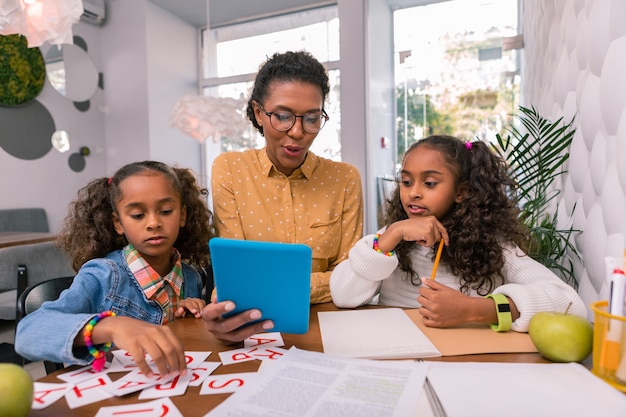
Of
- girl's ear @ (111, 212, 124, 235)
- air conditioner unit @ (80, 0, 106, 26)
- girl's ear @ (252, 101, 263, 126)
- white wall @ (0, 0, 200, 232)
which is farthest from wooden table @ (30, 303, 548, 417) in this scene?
air conditioner unit @ (80, 0, 106, 26)

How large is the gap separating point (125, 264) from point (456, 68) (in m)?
4.20

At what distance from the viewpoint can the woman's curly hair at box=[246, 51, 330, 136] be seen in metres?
1.43

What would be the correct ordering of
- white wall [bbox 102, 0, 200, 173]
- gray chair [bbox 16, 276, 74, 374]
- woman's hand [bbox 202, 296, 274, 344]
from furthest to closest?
white wall [bbox 102, 0, 200, 173]
gray chair [bbox 16, 276, 74, 374]
woman's hand [bbox 202, 296, 274, 344]

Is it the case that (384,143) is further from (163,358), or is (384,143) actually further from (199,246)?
(163,358)

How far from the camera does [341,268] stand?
4.00 feet

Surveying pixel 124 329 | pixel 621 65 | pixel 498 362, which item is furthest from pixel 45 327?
pixel 621 65

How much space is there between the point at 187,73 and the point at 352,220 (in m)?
Answer: 5.01

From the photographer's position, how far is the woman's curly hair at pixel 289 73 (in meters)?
1.43

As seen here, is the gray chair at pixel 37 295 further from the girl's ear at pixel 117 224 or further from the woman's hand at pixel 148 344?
the woman's hand at pixel 148 344

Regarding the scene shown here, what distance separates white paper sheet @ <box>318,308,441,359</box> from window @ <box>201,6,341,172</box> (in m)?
4.13

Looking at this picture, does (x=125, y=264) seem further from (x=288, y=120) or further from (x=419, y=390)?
(x=419, y=390)

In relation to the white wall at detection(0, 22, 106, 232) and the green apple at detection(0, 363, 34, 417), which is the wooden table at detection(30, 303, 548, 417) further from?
the white wall at detection(0, 22, 106, 232)

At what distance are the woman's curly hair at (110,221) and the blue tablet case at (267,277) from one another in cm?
62

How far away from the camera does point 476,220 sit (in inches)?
49.9
